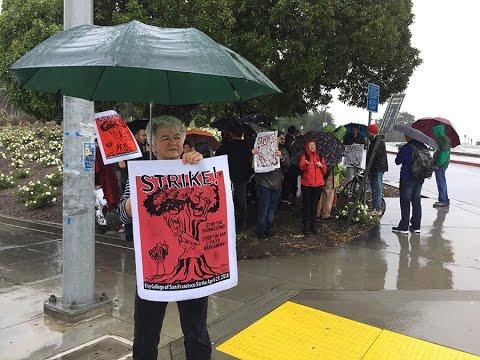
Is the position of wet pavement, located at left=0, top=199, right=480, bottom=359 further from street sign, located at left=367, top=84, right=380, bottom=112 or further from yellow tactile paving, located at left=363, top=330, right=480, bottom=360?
street sign, located at left=367, top=84, right=380, bottom=112

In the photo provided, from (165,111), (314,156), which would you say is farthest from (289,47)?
(165,111)

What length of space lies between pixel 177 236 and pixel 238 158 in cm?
497

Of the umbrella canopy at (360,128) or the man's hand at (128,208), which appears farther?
the umbrella canopy at (360,128)

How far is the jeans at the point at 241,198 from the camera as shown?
7859 millimetres

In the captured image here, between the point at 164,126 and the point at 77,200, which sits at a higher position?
the point at 164,126

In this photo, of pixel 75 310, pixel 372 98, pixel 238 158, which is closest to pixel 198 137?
pixel 238 158

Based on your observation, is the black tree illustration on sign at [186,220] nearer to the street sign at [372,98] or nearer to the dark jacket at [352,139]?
the street sign at [372,98]

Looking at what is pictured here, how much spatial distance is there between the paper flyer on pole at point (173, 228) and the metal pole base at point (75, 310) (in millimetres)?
1775

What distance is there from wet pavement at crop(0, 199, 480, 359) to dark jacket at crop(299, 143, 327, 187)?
1.11 meters

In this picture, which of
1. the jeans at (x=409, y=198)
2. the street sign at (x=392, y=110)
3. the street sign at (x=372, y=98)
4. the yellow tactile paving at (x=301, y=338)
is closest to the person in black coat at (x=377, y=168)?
the jeans at (x=409, y=198)

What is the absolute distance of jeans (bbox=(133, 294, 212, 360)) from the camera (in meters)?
2.96

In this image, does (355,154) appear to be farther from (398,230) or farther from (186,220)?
(186,220)

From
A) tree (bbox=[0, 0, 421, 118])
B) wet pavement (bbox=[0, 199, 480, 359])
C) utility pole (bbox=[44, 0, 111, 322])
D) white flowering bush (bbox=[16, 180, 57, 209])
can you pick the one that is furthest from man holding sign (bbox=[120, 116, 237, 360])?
white flowering bush (bbox=[16, 180, 57, 209])

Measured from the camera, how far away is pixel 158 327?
3004 mm
